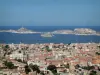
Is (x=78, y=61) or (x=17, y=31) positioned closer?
(x=78, y=61)

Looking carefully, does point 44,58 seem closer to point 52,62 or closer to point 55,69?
point 52,62

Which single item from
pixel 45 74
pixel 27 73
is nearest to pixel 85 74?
pixel 45 74

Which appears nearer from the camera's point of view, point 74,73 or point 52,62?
point 74,73

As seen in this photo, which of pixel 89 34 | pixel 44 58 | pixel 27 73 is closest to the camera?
pixel 27 73

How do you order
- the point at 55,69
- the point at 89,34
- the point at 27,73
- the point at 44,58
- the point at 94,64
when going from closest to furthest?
the point at 27,73 → the point at 55,69 → the point at 94,64 → the point at 44,58 → the point at 89,34

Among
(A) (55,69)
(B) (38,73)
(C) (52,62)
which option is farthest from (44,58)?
(B) (38,73)

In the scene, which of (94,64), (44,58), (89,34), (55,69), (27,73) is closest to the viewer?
(27,73)

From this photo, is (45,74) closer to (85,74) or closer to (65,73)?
(65,73)
